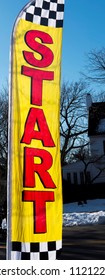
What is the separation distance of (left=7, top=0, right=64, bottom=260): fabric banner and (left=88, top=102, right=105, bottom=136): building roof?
36324mm

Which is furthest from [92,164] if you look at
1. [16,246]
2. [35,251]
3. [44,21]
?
[16,246]

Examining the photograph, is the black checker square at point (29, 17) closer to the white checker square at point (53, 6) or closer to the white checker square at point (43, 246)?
the white checker square at point (53, 6)

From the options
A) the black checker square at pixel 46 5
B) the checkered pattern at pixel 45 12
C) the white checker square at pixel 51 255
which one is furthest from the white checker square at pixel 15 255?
the black checker square at pixel 46 5

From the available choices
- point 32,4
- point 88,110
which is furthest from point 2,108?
point 32,4

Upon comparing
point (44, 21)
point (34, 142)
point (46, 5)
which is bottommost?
point (34, 142)

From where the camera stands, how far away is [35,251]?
17.5 feet

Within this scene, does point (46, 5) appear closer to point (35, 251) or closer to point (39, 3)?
point (39, 3)

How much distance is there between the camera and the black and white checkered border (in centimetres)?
523

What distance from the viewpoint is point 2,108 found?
37375 millimetres

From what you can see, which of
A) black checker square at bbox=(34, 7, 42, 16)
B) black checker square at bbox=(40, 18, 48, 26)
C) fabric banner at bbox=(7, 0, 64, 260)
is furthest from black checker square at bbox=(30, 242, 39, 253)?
black checker square at bbox=(34, 7, 42, 16)

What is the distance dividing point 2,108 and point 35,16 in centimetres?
3183

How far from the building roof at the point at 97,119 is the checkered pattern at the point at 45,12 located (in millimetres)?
35950

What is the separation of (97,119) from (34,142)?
39.3 metres

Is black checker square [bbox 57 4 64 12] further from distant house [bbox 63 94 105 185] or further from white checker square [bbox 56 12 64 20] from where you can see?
distant house [bbox 63 94 105 185]
